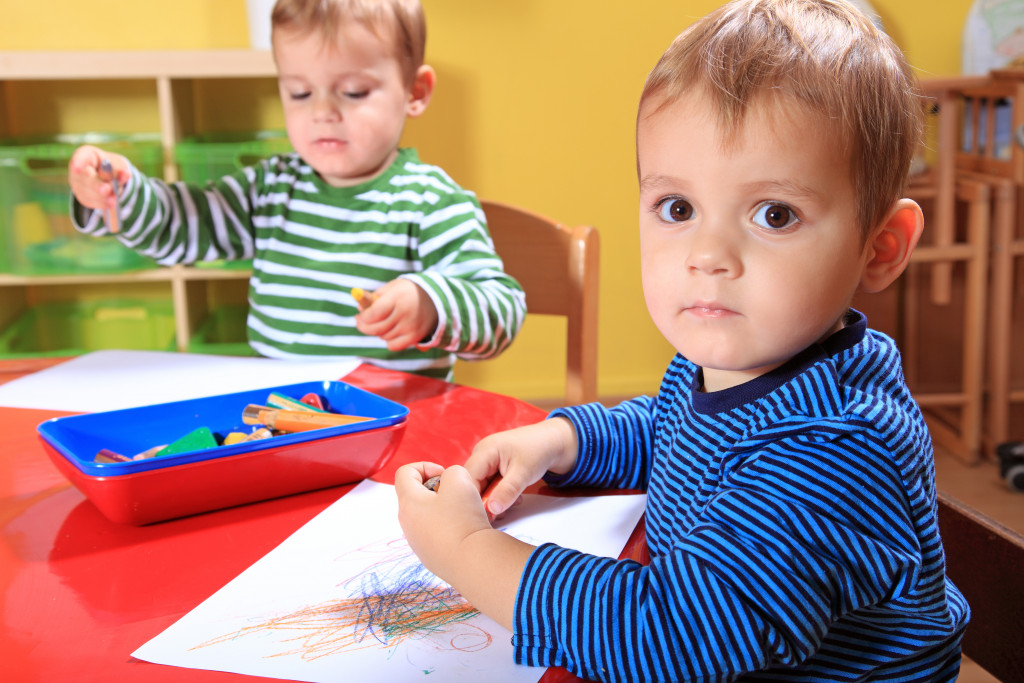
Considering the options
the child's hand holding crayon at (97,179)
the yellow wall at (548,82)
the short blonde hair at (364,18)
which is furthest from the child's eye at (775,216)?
the yellow wall at (548,82)

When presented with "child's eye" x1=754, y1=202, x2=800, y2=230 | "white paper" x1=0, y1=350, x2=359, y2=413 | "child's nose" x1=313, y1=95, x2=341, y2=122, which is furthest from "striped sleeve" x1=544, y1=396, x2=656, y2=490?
"child's nose" x1=313, y1=95, x2=341, y2=122

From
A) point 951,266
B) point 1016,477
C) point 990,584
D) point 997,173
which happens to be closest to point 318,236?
point 990,584

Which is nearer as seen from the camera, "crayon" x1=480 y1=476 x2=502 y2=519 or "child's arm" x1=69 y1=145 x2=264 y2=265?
"crayon" x1=480 y1=476 x2=502 y2=519

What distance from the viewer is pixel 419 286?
0.89 meters

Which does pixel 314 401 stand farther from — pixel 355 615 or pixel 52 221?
pixel 52 221

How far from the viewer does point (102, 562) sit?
1.65 ft

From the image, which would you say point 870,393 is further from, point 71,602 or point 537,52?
point 537,52

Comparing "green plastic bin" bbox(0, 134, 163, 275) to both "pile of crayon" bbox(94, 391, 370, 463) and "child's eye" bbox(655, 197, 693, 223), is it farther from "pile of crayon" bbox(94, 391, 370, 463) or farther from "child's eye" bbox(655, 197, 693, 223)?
"child's eye" bbox(655, 197, 693, 223)

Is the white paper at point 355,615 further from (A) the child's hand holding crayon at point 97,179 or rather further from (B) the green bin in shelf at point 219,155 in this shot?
(B) the green bin in shelf at point 219,155

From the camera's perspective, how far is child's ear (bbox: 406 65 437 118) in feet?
3.98

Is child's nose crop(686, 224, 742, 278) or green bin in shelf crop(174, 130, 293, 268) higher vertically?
green bin in shelf crop(174, 130, 293, 268)

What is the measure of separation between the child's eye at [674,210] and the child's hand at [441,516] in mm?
185

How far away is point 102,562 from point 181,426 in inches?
7.2

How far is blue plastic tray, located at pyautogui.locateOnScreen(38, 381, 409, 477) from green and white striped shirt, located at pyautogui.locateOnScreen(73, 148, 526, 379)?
363mm
